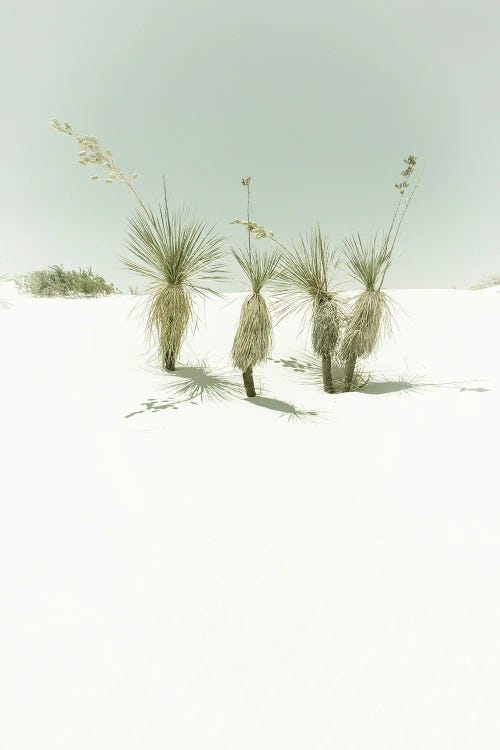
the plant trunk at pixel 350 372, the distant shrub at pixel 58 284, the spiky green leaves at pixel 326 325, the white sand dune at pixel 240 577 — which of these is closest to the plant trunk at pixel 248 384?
the white sand dune at pixel 240 577

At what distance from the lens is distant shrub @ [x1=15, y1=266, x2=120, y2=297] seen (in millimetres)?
9180

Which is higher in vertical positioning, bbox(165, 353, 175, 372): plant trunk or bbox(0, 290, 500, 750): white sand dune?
bbox(165, 353, 175, 372): plant trunk

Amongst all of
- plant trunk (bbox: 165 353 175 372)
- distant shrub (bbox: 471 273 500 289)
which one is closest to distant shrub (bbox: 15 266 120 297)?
plant trunk (bbox: 165 353 175 372)

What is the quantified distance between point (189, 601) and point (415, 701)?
94cm

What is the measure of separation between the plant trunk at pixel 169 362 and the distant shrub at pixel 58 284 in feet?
21.8

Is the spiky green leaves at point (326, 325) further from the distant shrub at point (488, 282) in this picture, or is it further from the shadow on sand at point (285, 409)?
the distant shrub at point (488, 282)

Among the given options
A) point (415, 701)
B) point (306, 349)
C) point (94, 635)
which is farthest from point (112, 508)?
point (306, 349)

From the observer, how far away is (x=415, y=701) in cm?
113

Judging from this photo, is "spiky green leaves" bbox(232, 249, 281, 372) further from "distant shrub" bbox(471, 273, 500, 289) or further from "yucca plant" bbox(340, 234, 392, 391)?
"distant shrub" bbox(471, 273, 500, 289)

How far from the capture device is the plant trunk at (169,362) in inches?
176

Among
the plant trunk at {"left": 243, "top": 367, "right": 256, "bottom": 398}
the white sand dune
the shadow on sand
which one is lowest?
Answer: the white sand dune

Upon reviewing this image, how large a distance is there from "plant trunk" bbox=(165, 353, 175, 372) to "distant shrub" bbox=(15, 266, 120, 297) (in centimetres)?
664

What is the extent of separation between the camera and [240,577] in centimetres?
157

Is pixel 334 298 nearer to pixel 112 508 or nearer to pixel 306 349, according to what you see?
pixel 306 349
